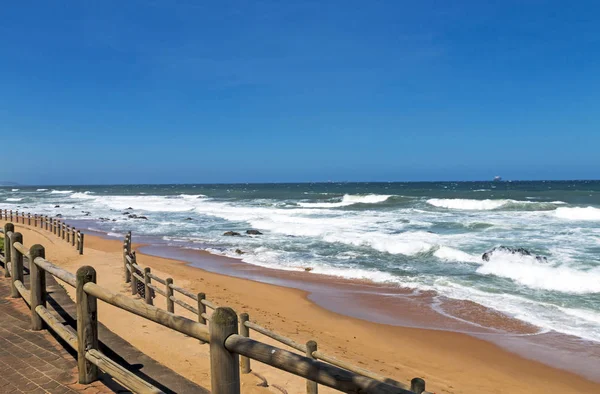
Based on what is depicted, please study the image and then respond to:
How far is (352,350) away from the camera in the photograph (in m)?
9.07

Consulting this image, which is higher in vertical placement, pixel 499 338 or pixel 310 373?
pixel 310 373

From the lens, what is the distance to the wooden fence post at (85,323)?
3.95 m

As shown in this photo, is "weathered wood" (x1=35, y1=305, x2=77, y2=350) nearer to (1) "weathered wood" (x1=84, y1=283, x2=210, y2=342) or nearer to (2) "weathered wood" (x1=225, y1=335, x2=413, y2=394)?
(1) "weathered wood" (x1=84, y1=283, x2=210, y2=342)

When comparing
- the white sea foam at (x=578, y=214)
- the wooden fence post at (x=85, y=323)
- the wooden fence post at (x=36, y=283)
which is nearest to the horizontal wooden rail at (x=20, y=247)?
the wooden fence post at (x=36, y=283)

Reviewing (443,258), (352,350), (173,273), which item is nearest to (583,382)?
(352,350)

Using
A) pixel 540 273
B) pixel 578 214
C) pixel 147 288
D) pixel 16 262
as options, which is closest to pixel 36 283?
pixel 16 262

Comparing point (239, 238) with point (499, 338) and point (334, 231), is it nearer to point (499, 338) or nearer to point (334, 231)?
point (334, 231)

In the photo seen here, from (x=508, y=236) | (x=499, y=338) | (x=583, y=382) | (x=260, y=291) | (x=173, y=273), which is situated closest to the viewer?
(x=583, y=382)

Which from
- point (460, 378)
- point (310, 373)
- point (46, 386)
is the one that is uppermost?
point (310, 373)

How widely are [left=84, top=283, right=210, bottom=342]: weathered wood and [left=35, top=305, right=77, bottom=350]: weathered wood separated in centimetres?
82

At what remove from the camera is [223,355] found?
8.78 ft

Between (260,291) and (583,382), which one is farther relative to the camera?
(260,291)

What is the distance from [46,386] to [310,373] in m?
2.96

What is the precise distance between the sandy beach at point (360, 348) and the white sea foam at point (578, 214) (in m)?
31.4
